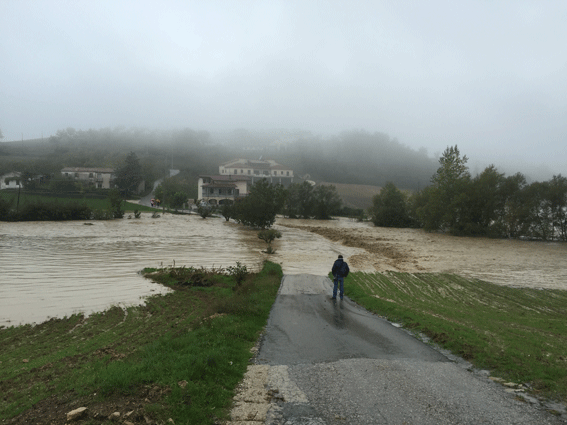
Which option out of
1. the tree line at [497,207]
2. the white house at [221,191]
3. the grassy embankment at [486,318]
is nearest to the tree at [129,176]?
the white house at [221,191]

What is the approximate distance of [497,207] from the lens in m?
64.1

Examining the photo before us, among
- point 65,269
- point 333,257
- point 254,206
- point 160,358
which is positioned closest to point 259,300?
point 160,358

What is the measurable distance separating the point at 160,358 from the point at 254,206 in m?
52.1

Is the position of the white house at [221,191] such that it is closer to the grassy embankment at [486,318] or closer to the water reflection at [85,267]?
the water reflection at [85,267]

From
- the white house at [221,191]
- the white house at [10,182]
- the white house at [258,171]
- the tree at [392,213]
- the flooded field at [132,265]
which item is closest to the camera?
the flooded field at [132,265]

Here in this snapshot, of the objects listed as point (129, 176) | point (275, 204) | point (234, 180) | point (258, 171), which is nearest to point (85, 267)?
point (275, 204)

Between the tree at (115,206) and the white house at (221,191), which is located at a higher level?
the white house at (221,191)

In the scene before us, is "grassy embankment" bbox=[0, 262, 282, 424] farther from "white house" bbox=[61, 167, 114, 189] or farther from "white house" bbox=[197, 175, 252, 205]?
"white house" bbox=[61, 167, 114, 189]

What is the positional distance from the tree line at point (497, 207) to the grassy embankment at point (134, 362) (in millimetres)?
60204

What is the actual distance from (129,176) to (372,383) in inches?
4778

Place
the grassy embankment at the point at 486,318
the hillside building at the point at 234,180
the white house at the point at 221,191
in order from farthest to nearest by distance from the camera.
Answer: the hillside building at the point at 234,180, the white house at the point at 221,191, the grassy embankment at the point at 486,318

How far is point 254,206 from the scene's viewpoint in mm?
59438

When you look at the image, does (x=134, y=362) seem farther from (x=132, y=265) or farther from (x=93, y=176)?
(x=93, y=176)

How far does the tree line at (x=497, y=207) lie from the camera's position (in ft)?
194
